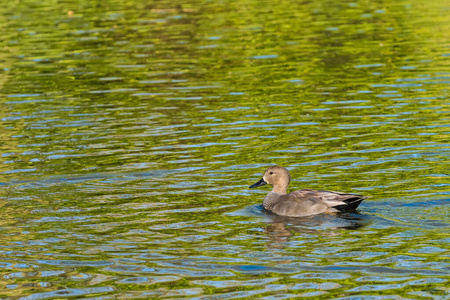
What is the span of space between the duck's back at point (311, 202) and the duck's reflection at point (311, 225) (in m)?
0.10

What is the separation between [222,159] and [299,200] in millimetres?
2970

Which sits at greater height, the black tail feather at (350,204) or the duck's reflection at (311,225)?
the black tail feather at (350,204)

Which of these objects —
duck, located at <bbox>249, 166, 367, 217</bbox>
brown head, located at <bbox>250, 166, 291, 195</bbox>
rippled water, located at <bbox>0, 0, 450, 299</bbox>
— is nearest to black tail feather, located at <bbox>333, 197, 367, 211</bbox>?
duck, located at <bbox>249, 166, 367, 217</bbox>

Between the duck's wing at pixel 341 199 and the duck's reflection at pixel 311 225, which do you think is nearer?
the duck's reflection at pixel 311 225

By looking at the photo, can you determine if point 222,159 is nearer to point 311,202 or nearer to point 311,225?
point 311,202

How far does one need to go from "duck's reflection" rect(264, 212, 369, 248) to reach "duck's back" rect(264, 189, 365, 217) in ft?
0.34

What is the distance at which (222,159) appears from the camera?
46.7 feet

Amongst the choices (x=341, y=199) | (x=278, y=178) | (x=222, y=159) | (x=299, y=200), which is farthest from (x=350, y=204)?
(x=222, y=159)

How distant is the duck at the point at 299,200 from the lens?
10998 millimetres

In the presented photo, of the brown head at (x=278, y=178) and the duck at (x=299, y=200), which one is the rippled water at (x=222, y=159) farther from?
the brown head at (x=278, y=178)

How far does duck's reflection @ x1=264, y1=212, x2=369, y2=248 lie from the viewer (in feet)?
34.4

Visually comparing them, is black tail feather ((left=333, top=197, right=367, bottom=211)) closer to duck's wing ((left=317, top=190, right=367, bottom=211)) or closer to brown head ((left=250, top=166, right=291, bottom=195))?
duck's wing ((left=317, top=190, right=367, bottom=211))

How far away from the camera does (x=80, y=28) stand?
32062 mm

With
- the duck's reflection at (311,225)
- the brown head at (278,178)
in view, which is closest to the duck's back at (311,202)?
the duck's reflection at (311,225)
